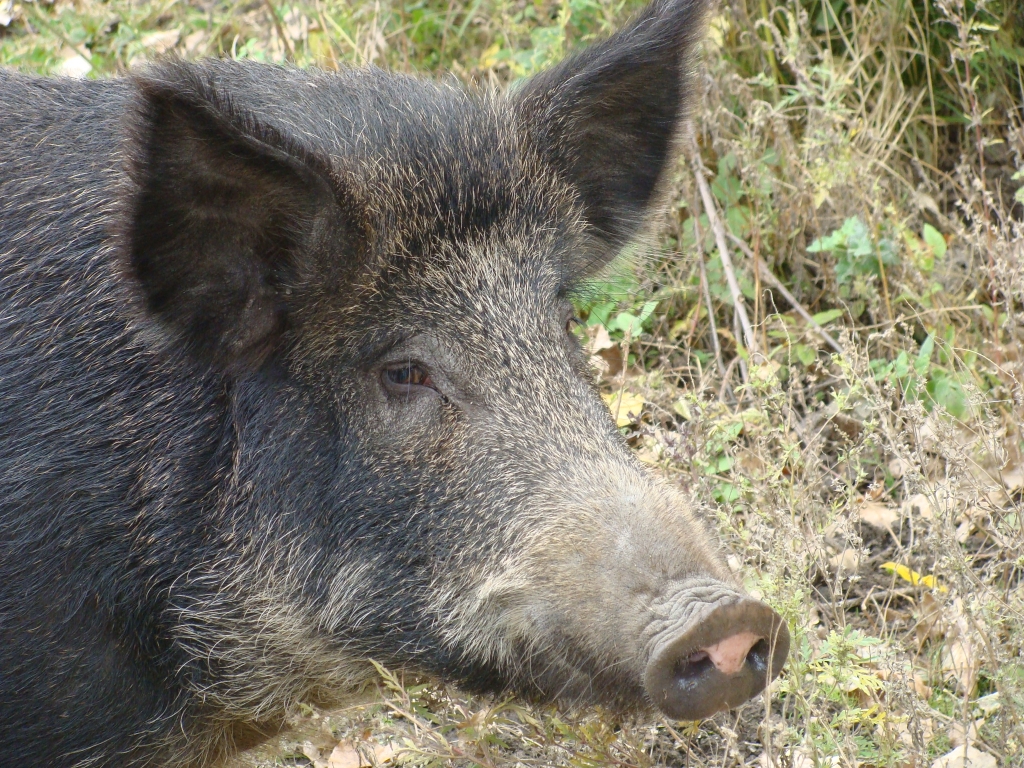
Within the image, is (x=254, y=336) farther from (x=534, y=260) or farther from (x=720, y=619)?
(x=720, y=619)

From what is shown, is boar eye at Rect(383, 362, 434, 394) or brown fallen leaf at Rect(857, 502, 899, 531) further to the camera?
brown fallen leaf at Rect(857, 502, 899, 531)

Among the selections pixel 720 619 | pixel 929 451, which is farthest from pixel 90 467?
pixel 929 451

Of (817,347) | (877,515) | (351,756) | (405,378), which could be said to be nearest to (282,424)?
(405,378)

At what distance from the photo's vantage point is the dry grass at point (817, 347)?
3510 mm

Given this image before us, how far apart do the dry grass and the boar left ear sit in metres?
0.35

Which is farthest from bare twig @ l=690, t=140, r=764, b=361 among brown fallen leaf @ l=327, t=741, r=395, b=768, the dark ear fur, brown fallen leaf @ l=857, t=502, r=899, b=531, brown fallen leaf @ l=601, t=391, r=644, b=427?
the dark ear fur

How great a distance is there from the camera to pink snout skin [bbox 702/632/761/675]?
2684 millimetres

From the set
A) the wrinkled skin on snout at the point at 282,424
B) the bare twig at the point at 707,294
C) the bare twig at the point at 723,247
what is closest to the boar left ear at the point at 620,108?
the wrinkled skin on snout at the point at 282,424

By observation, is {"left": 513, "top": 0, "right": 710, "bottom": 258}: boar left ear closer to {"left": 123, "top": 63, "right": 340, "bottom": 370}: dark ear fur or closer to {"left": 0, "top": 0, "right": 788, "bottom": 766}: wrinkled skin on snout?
{"left": 0, "top": 0, "right": 788, "bottom": 766}: wrinkled skin on snout

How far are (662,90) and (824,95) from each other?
1802 millimetres

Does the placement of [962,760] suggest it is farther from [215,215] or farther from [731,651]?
[215,215]

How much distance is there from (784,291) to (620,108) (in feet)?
6.00

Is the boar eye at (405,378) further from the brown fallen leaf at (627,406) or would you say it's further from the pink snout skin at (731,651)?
the brown fallen leaf at (627,406)

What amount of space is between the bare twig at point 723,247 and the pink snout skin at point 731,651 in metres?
2.39
